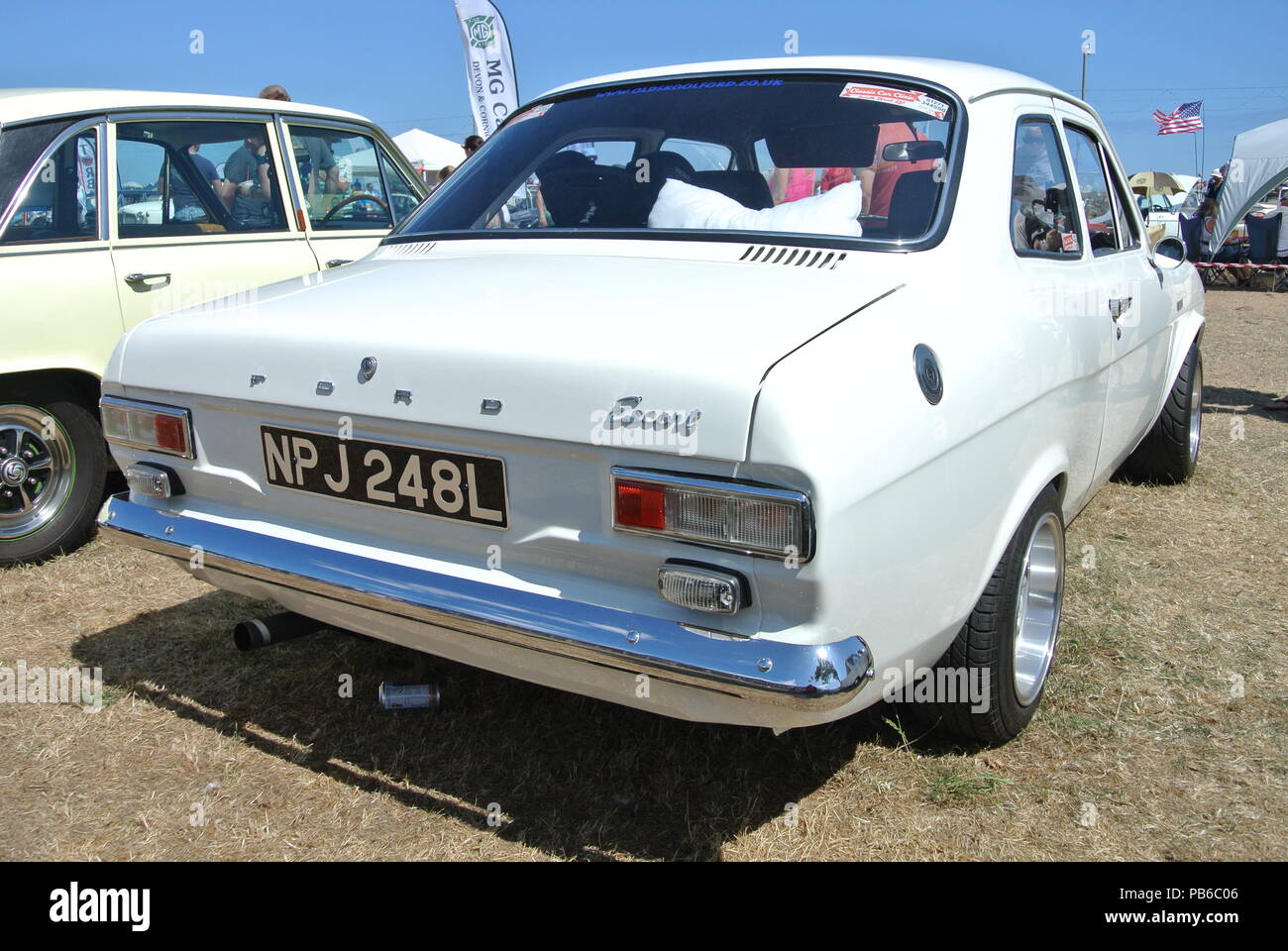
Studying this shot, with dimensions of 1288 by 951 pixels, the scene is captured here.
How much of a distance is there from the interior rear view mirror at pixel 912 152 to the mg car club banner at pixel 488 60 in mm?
9218


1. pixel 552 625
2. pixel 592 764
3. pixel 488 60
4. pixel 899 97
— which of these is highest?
pixel 488 60

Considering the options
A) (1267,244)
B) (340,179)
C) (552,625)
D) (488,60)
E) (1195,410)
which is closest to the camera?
(552,625)

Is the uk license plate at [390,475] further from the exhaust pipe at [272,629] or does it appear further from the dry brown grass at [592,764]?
the dry brown grass at [592,764]

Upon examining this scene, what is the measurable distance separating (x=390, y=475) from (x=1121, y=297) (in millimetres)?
2387

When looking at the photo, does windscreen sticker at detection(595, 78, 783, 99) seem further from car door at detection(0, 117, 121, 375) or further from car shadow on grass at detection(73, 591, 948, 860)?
car door at detection(0, 117, 121, 375)

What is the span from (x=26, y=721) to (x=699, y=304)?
92.3 inches

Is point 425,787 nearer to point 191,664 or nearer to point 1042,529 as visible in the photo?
point 191,664

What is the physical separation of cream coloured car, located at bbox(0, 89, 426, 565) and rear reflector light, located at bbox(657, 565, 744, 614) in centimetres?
267

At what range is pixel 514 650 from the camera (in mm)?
2061

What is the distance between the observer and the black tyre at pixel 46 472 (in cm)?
409

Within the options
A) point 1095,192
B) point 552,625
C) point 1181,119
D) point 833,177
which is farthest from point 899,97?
Result: point 1181,119

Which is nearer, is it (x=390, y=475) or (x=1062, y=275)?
(x=390, y=475)

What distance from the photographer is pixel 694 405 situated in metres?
1.77

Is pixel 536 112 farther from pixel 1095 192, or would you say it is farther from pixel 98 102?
pixel 98 102
